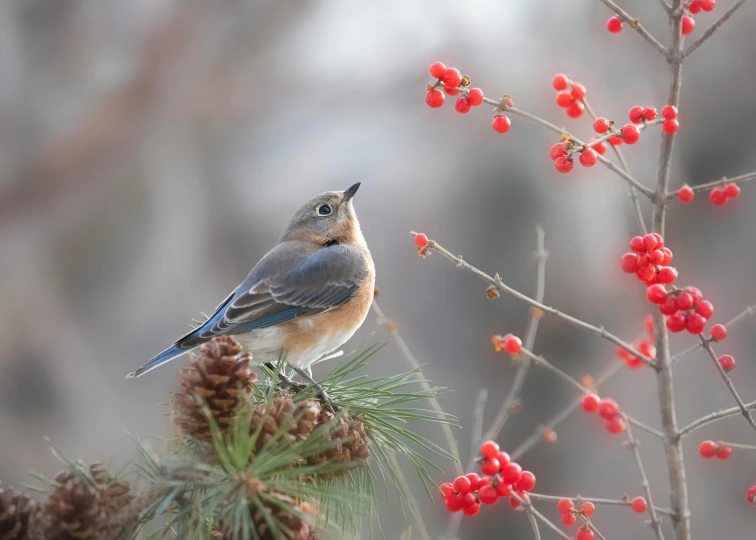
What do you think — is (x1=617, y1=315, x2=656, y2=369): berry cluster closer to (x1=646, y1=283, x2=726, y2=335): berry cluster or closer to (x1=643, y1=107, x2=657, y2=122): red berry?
(x1=646, y1=283, x2=726, y2=335): berry cluster

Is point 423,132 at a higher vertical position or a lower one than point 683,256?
higher

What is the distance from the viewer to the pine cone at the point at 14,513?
36.6 inches

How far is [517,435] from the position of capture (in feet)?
13.9

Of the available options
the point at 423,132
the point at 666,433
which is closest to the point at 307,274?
the point at 666,433

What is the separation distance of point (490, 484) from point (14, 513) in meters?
0.78

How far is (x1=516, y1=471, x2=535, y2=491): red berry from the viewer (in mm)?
1347

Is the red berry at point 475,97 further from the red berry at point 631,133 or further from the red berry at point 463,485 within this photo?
the red berry at point 463,485

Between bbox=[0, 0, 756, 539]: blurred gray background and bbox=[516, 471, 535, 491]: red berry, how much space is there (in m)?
2.62

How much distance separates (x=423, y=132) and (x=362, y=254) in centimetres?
264

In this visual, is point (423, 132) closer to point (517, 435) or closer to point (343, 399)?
point (517, 435)

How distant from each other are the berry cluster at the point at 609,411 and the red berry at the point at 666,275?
1.09 ft

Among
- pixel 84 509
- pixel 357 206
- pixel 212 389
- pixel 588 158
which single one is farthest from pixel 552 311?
pixel 357 206

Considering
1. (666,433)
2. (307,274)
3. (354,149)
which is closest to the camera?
(666,433)

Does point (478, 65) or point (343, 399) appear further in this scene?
point (478, 65)
